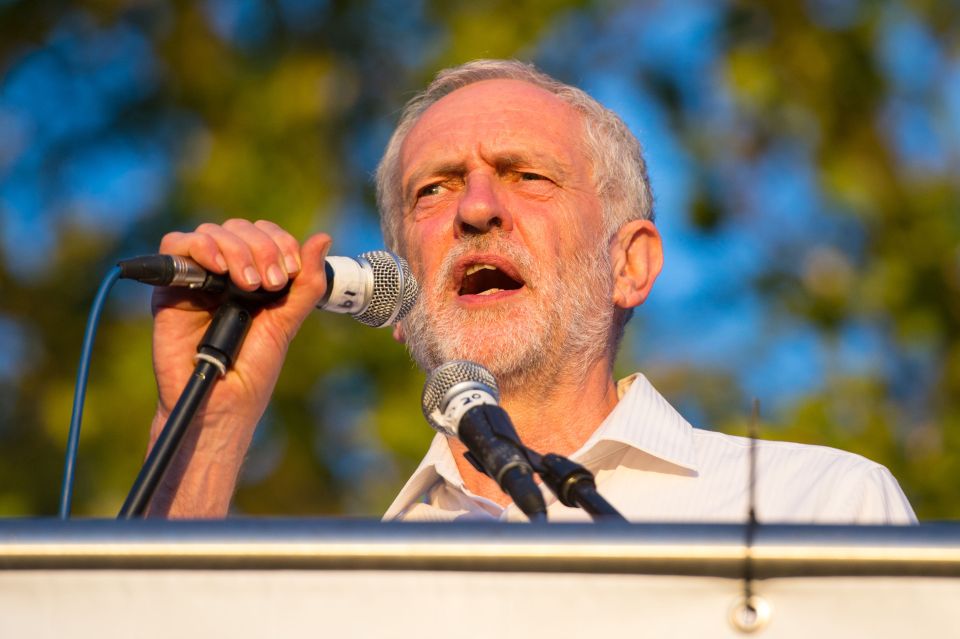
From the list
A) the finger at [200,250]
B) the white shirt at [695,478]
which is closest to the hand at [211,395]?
the finger at [200,250]

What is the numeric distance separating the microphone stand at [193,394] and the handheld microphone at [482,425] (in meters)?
0.43

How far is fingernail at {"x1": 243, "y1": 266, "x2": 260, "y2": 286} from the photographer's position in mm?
2875

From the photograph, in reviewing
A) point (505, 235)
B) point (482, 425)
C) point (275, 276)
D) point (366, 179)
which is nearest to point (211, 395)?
point (275, 276)

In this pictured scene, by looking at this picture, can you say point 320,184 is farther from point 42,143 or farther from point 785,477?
point 785,477

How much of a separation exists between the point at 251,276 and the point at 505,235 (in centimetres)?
98

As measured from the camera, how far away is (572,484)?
2.09 m

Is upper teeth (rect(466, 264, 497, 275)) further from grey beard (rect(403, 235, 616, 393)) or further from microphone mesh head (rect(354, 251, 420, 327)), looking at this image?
microphone mesh head (rect(354, 251, 420, 327))

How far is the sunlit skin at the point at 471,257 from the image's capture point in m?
3.23

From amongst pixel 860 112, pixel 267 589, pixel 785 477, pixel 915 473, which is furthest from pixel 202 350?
pixel 860 112

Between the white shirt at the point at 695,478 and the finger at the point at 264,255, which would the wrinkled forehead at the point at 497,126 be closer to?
the white shirt at the point at 695,478

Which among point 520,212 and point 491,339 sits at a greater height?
point 520,212

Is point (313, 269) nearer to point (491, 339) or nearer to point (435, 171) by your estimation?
point (491, 339)

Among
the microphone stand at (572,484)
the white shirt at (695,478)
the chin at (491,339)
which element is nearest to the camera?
the microphone stand at (572,484)

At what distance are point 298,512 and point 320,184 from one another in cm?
185
